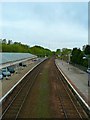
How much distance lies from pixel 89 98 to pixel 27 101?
16.1 ft

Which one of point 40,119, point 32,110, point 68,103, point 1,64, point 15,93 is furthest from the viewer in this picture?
point 1,64

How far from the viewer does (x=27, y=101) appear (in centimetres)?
2112

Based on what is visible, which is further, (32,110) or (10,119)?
(32,110)

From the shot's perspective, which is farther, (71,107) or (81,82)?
(81,82)

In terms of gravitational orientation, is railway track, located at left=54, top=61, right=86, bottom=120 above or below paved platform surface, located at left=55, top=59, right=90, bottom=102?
below

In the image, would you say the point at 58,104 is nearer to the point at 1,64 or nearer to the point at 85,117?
the point at 85,117

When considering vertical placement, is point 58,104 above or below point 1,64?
below

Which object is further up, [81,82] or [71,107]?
[81,82]

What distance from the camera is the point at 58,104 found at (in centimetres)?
1986

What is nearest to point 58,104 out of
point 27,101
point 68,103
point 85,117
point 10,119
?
point 68,103

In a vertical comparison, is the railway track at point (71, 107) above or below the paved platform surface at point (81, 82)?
below

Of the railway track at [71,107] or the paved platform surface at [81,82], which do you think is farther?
the paved platform surface at [81,82]

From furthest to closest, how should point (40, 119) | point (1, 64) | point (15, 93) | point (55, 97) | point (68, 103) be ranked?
1. point (1, 64)
2. point (15, 93)
3. point (55, 97)
4. point (68, 103)
5. point (40, 119)

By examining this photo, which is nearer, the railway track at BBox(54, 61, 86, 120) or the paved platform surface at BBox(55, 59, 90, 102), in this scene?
the railway track at BBox(54, 61, 86, 120)
